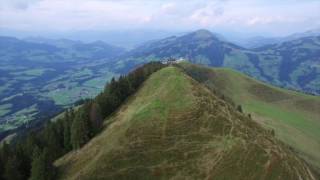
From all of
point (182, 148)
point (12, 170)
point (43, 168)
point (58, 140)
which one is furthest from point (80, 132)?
point (182, 148)

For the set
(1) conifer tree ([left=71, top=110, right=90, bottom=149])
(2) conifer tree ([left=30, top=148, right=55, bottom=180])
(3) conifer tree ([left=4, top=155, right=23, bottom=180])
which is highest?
(1) conifer tree ([left=71, top=110, right=90, bottom=149])

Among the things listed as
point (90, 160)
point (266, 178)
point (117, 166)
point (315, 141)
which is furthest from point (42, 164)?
point (315, 141)

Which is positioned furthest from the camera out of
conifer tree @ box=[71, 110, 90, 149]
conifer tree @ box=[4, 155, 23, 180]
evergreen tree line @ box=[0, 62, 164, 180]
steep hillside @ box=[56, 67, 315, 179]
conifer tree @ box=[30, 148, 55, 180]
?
conifer tree @ box=[71, 110, 90, 149]

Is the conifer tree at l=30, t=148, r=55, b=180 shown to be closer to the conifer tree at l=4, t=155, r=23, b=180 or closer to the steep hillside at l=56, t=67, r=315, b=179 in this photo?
the steep hillside at l=56, t=67, r=315, b=179

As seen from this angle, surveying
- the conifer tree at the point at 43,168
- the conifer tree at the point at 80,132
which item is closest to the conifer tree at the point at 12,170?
the conifer tree at the point at 43,168

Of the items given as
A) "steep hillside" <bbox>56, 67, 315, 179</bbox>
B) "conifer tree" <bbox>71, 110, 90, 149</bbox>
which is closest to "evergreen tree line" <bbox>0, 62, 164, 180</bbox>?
"conifer tree" <bbox>71, 110, 90, 149</bbox>

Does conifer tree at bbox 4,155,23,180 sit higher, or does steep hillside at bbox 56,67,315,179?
steep hillside at bbox 56,67,315,179

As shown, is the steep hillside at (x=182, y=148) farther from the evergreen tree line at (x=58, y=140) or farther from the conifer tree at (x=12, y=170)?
the conifer tree at (x=12, y=170)
